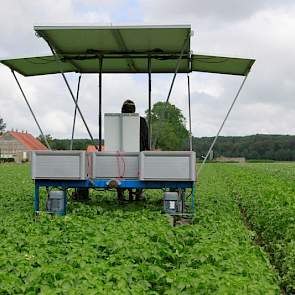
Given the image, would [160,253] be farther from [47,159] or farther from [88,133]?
[88,133]

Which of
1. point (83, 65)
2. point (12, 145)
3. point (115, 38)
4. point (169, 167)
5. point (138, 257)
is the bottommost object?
point (138, 257)

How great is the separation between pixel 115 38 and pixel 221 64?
326 centimetres

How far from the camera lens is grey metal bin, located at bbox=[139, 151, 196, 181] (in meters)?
12.6

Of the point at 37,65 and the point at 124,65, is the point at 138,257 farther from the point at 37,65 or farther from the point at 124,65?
the point at 124,65

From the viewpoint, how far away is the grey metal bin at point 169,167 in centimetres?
1264

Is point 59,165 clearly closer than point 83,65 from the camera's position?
Yes

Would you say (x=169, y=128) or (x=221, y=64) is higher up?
(x=221, y=64)

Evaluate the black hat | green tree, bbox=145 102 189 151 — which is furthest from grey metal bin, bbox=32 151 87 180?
green tree, bbox=145 102 189 151

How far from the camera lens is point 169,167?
41.5 ft

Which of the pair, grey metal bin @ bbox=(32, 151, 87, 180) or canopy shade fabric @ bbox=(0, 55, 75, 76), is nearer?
grey metal bin @ bbox=(32, 151, 87, 180)

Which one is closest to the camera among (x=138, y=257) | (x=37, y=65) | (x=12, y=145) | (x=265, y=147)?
(x=138, y=257)

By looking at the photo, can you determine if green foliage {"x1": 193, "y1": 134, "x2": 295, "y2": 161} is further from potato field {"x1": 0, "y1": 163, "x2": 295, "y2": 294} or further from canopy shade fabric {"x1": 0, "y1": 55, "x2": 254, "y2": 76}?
potato field {"x1": 0, "y1": 163, "x2": 295, "y2": 294}

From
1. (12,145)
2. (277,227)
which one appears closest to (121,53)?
(277,227)

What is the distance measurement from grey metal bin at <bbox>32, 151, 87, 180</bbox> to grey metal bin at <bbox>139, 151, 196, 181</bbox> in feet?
4.00
